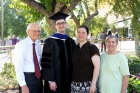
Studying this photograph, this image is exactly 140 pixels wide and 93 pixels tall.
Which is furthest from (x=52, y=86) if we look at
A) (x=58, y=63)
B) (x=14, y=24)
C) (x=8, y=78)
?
(x=14, y=24)

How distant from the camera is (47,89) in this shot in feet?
11.8

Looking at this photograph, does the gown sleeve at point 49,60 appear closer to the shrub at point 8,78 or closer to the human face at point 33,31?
the human face at point 33,31

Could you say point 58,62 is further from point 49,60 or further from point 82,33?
point 82,33

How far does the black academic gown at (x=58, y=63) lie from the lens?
3.49 meters

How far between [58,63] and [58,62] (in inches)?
0.7

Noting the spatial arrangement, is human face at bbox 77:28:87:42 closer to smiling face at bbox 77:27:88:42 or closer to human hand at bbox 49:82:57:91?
smiling face at bbox 77:27:88:42

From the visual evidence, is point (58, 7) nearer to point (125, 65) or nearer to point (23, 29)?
point (125, 65)

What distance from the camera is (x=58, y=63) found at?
3.56 meters

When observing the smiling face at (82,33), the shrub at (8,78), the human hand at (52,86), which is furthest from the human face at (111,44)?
the shrub at (8,78)

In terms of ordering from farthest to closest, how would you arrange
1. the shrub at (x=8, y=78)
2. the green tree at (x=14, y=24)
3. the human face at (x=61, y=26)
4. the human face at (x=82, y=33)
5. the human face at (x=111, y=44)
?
1. the green tree at (x=14, y=24)
2. the shrub at (x=8, y=78)
3. the human face at (x=61, y=26)
4. the human face at (x=82, y=33)
5. the human face at (x=111, y=44)


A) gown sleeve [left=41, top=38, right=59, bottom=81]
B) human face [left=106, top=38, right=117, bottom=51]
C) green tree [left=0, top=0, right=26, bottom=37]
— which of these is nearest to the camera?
human face [left=106, top=38, right=117, bottom=51]

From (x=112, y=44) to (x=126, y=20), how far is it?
235 inches

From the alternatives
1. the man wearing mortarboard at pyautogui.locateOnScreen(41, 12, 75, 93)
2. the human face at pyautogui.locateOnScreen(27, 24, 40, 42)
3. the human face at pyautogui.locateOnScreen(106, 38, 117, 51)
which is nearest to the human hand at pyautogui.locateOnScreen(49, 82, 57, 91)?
the man wearing mortarboard at pyautogui.locateOnScreen(41, 12, 75, 93)

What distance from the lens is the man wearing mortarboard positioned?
11.5 feet
